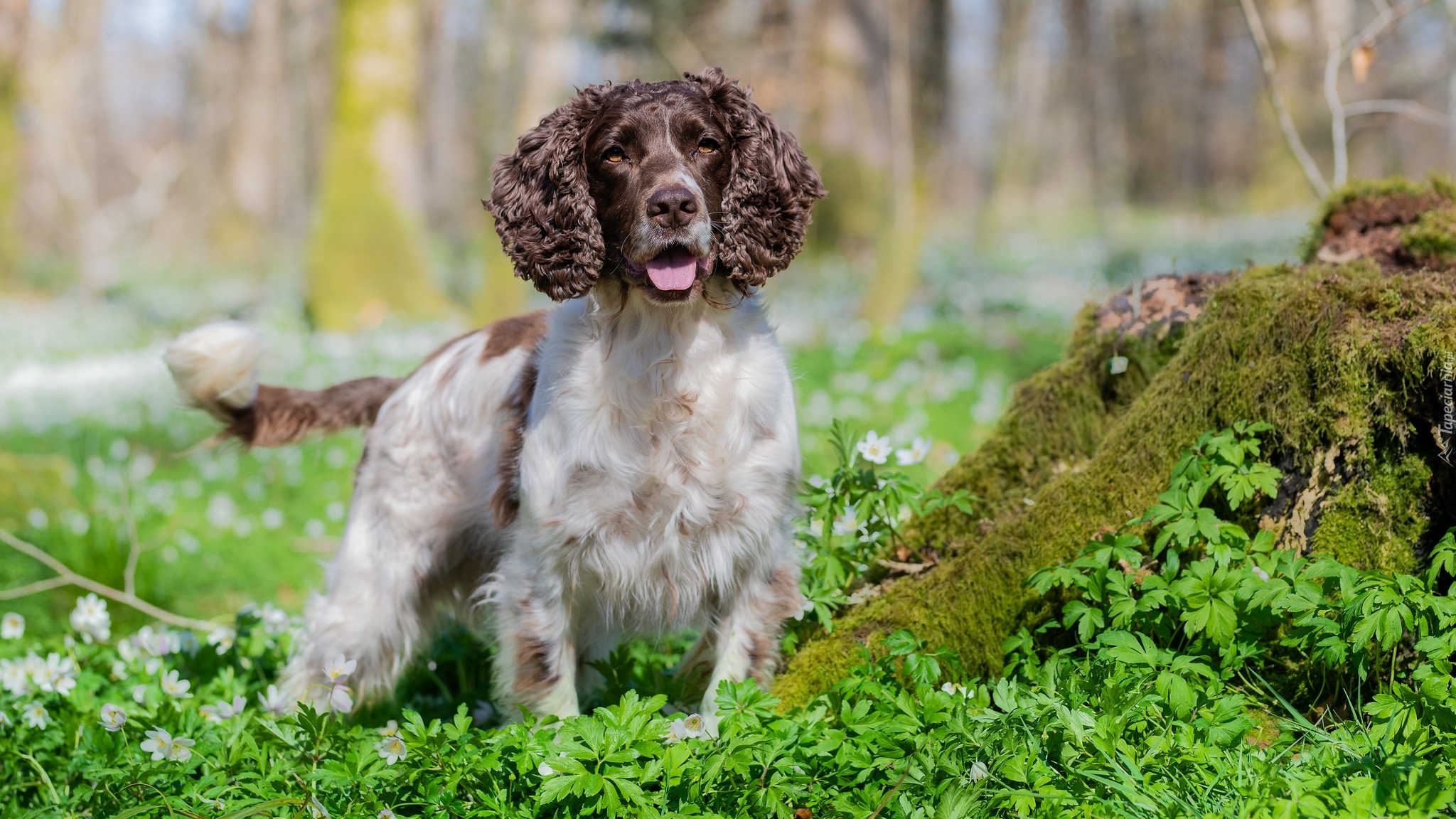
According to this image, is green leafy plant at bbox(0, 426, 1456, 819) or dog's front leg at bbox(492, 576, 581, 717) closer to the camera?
green leafy plant at bbox(0, 426, 1456, 819)

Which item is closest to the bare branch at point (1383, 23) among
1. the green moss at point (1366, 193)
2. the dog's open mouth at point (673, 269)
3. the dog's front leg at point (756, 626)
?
the green moss at point (1366, 193)

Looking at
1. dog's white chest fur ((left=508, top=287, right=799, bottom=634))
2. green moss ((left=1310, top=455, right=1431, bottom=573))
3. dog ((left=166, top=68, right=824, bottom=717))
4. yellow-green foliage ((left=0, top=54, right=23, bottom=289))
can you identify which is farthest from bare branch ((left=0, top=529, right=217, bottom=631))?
yellow-green foliage ((left=0, top=54, right=23, bottom=289))

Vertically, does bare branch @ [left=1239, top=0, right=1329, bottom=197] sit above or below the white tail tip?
above

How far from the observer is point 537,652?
140 inches

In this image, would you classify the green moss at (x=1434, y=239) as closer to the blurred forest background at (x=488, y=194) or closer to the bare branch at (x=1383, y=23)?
the blurred forest background at (x=488, y=194)

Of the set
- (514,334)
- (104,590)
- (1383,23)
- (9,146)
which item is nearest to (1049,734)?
(514,334)

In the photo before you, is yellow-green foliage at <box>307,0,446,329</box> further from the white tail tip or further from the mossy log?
the mossy log

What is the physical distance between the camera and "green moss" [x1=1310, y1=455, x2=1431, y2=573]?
9.66ft

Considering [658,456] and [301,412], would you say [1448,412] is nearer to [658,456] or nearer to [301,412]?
[658,456]

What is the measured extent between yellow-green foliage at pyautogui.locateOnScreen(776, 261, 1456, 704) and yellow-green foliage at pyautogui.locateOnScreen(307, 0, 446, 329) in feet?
35.5

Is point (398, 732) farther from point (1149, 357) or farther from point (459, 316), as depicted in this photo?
point (459, 316)

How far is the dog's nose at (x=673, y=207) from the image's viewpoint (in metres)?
3.29

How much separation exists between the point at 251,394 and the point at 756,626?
221 centimetres

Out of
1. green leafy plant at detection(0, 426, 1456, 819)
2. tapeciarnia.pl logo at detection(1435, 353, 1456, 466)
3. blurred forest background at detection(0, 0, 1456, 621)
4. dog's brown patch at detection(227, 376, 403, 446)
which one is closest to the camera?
green leafy plant at detection(0, 426, 1456, 819)
